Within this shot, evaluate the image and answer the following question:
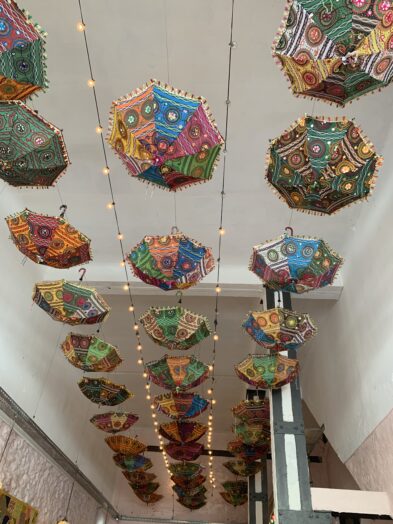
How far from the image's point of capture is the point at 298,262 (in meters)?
4.68

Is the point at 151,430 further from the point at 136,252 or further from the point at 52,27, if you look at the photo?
the point at 52,27

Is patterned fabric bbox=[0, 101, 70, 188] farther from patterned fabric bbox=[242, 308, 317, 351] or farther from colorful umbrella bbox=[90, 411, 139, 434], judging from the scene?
colorful umbrella bbox=[90, 411, 139, 434]

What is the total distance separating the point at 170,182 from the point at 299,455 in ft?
14.4

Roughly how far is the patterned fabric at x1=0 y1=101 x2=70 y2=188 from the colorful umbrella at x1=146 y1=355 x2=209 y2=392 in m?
3.37

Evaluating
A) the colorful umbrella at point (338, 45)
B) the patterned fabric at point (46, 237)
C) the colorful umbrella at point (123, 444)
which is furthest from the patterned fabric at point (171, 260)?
the colorful umbrella at point (123, 444)

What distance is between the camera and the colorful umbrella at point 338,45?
9.25 feet

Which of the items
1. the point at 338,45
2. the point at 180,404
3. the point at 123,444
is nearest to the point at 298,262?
the point at 338,45

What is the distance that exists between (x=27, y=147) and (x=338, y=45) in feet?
8.33

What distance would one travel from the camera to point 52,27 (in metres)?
4.87

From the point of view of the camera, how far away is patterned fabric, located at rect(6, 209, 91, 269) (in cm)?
445

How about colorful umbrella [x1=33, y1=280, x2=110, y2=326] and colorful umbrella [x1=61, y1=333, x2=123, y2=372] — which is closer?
colorful umbrella [x1=33, y1=280, x2=110, y2=326]

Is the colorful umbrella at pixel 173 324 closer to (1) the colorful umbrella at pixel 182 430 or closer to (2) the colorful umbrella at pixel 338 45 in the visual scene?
(1) the colorful umbrella at pixel 182 430

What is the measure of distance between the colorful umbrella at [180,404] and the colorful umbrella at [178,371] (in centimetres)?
62

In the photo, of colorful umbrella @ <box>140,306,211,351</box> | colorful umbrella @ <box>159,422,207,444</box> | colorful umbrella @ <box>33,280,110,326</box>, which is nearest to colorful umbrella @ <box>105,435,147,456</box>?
colorful umbrella @ <box>159,422,207,444</box>
